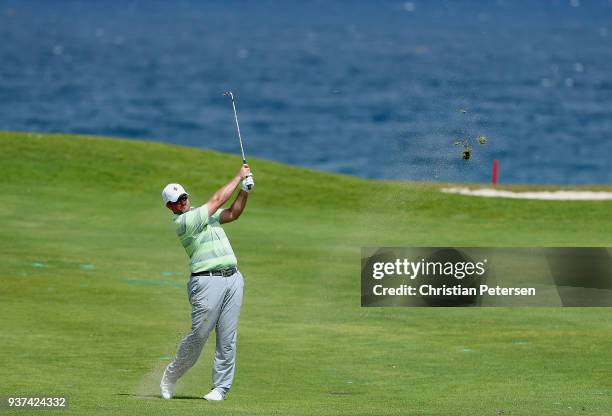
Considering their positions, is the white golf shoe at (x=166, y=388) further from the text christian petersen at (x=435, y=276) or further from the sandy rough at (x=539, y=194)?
the sandy rough at (x=539, y=194)

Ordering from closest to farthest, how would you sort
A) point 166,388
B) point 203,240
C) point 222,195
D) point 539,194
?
point 222,195 → point 203,240 → point 166,388 → point 539,194

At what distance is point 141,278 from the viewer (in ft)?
78.4

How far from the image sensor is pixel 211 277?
14.8 m

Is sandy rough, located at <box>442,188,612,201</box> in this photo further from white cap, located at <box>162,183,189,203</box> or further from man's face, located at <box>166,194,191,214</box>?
white cap, located at <box>162,183,189,203</box>

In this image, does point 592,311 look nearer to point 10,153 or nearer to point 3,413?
point 3,413

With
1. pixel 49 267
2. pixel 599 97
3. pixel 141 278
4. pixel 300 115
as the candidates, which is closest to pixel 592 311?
pixel 141 278

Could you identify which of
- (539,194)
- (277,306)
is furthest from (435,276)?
(539,194)

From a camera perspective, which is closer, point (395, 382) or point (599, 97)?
point (395, 382)

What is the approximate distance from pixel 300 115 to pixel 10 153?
10995 centimetres

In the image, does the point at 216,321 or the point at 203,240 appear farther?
the point at 216,321

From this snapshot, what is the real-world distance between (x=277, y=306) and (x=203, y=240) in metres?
7.35

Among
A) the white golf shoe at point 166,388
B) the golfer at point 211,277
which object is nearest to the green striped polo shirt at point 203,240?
the golfer at point 211,277

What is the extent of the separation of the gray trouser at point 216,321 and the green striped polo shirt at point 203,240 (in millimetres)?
149

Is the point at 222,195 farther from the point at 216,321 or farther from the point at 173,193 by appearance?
the point at 216,321
